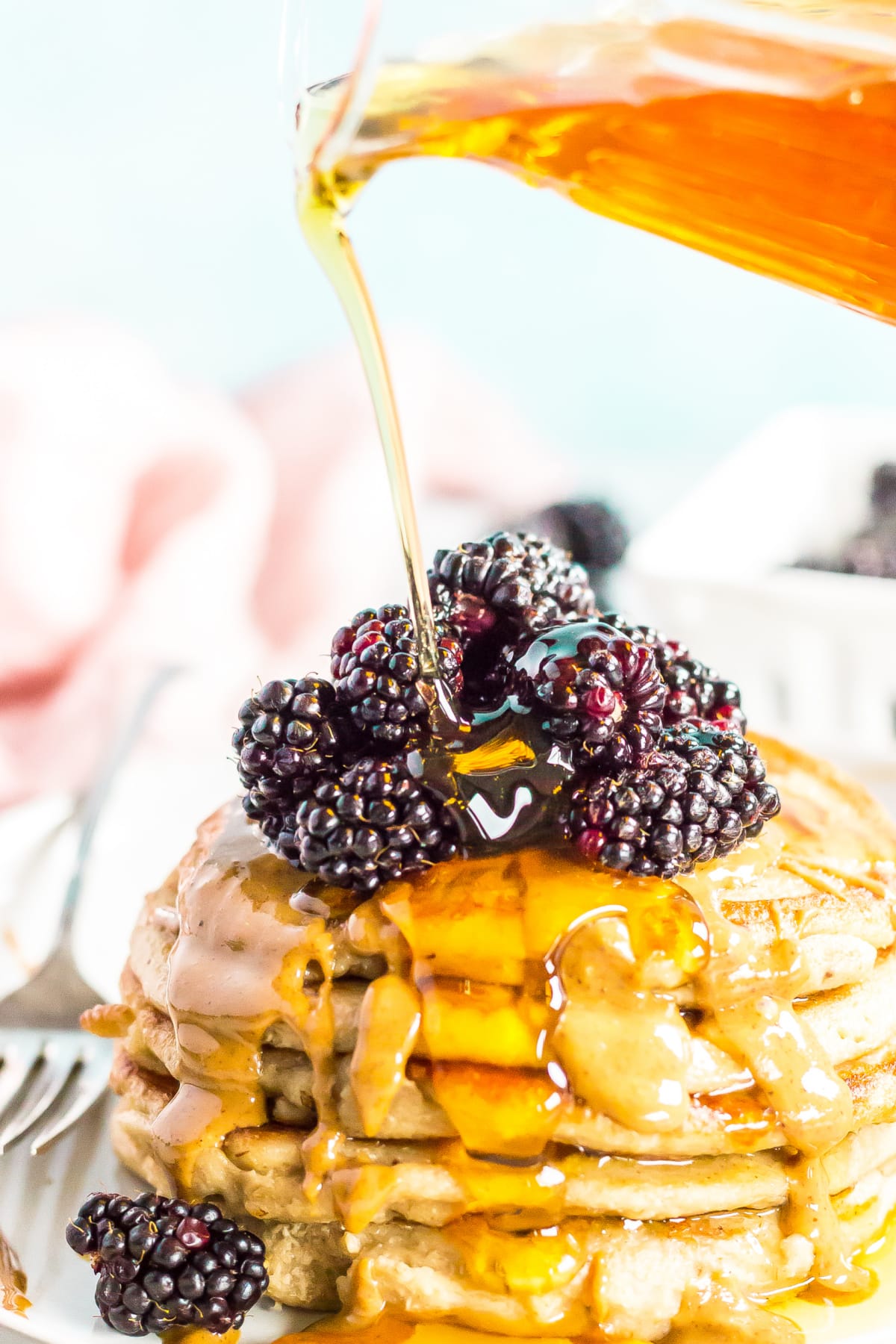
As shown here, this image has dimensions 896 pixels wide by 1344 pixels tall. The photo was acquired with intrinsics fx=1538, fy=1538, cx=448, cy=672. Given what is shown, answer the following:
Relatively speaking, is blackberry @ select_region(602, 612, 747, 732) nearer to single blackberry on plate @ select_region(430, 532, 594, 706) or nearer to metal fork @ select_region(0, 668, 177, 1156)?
single blackberry on plate @ select_region(430, 532, 594, 706)

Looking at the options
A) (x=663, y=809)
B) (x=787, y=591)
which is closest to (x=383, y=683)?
(x=663, y=809)

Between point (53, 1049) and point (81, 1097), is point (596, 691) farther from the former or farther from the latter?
point (53, 1049)

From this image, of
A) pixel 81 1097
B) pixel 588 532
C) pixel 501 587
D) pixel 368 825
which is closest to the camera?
pixel 368 825

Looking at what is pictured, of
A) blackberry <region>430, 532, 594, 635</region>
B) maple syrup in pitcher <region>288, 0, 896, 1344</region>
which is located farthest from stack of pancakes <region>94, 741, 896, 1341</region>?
blackberry <region>430, 532, 594, 635</region>

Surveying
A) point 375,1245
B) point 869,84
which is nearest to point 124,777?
point 375,1245

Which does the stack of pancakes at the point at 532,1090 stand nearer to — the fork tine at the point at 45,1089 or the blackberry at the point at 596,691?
the blackberry at the point at 596,691

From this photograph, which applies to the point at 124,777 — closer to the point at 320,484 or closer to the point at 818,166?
the point at 320,484

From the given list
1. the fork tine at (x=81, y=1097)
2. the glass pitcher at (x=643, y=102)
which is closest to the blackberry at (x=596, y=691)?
the glass pitcher at (x=643, y=102)
